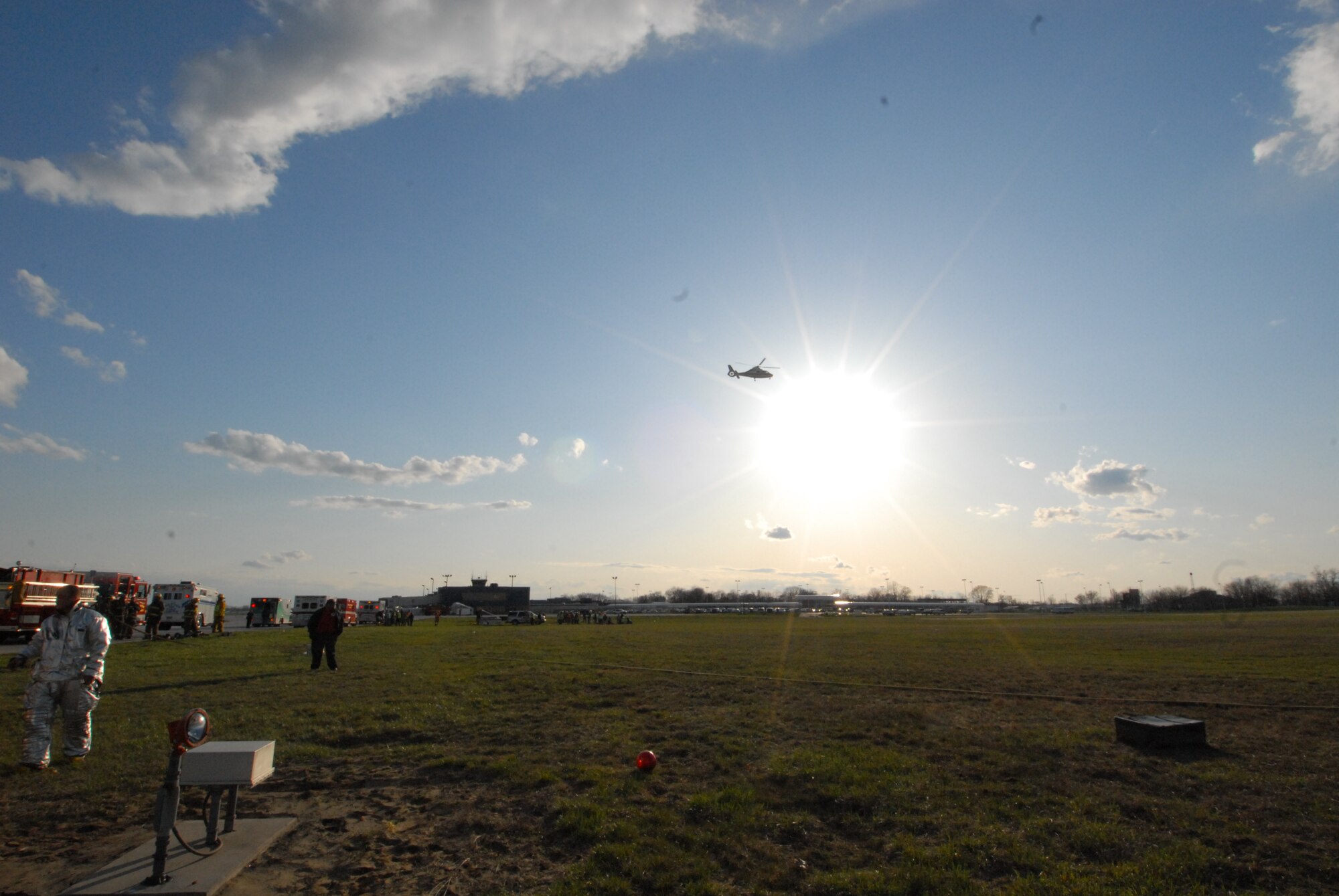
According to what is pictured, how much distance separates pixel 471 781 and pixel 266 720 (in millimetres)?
5574

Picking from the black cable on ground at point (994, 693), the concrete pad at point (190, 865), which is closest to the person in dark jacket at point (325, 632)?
the black cable on ground at point (994, 693)

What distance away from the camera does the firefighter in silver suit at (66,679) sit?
9.01m

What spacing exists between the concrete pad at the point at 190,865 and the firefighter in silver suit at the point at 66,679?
3384mm

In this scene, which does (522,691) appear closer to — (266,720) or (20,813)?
(266,720)

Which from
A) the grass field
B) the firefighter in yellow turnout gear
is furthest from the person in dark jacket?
the firefighter in yellow turnout gear

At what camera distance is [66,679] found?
30.1 feet

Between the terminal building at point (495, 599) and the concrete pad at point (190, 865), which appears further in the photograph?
the terminal building at point (495, 599)

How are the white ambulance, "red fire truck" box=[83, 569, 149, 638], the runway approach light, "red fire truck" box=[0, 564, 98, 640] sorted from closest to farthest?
the runway approach light < "red fire truck" box=[0, 564, 98, 640] < "red fire truck" box=[83, 569, 149, 638] < the white ambulance

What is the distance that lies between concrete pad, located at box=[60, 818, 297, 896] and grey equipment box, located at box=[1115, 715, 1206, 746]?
37.3ft

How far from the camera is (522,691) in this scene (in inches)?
653

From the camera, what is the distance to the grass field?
635cm

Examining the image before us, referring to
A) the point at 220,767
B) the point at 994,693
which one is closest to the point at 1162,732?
the point at 994,693

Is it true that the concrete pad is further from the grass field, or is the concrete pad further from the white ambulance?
the white ambulance

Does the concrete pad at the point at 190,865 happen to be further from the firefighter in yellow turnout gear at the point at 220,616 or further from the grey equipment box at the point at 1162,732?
the firefighter in yellow turnout gear at the point at 220,616
